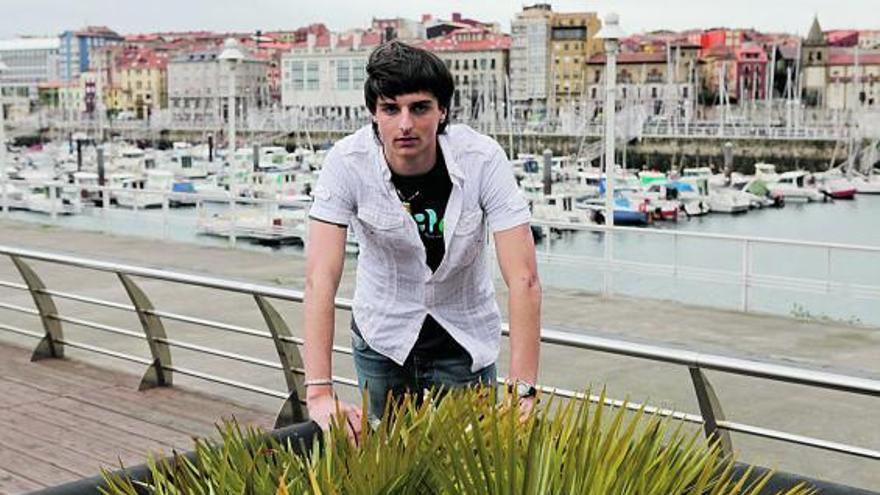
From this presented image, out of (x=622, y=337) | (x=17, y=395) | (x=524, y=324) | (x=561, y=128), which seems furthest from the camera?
(x=561, y=128)

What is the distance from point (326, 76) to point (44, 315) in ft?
427

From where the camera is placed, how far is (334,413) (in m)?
2.70

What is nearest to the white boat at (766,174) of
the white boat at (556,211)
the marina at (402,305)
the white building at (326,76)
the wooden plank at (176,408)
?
the marina at (402,305)

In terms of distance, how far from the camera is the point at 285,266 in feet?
48.3

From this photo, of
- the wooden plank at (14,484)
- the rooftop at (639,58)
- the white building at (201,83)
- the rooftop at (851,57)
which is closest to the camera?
the wooden plank at (14,484)

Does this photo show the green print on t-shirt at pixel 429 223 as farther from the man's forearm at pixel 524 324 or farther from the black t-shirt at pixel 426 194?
the man's forearm at pixel 524 324

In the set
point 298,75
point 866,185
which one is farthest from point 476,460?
point 298,75

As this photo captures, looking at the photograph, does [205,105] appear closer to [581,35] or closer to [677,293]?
[581,35]

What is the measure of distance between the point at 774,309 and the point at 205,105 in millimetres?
147301

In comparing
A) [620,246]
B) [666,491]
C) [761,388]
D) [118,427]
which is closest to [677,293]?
[761,388]

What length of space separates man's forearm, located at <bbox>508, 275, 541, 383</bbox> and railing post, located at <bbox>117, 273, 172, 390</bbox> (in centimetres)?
420

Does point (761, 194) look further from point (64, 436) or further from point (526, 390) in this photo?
point (526, 390)

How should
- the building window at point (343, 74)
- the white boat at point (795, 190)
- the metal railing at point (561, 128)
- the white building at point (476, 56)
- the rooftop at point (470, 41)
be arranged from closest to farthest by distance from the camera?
the white boat at point (795, 190)
the metal railing at point (561, 128)
the building window at point (343, 74)
the white building at point (476, 56)
the rooftop at point (470, 41)

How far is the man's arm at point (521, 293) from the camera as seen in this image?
2.90 metres
